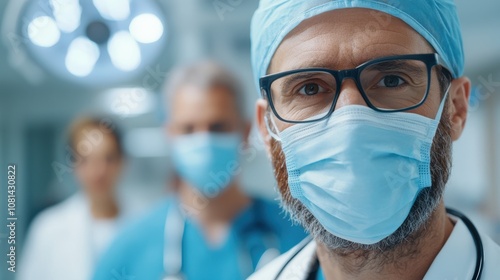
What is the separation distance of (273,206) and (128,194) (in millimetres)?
602

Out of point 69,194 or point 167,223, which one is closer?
point 167,223

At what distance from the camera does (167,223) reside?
5.08 feet

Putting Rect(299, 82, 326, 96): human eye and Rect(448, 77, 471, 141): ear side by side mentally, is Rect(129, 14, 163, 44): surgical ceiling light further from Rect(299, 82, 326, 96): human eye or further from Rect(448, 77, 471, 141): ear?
Rect(448, 77, 471, 141): ear

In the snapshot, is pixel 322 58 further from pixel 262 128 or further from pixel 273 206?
pixel 273 206

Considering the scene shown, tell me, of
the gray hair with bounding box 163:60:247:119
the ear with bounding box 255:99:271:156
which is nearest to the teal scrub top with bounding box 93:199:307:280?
the gray hair with bounding box 163:60:247:119

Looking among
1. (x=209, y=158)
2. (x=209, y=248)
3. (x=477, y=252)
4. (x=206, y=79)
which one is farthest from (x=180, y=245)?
(x=477, y=252)

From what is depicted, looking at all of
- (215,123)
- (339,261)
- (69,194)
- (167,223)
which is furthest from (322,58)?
(69,194)

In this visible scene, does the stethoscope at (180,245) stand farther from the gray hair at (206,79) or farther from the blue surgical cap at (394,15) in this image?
the blue surgical cap at (394,15)

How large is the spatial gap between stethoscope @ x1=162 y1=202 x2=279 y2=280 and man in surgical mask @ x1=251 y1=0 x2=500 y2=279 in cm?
52

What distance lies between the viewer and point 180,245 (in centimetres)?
150

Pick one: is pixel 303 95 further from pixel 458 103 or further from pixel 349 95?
pixel 458 103

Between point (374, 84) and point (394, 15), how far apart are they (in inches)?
4.4

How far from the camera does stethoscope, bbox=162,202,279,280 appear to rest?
1401 mm

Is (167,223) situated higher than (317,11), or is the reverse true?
(317,11)
